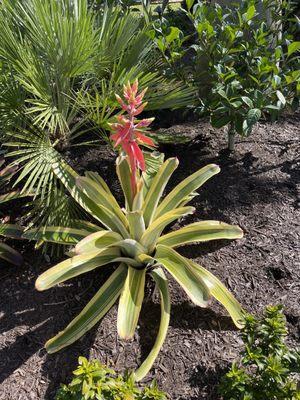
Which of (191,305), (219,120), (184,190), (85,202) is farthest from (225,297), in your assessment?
(219,120)

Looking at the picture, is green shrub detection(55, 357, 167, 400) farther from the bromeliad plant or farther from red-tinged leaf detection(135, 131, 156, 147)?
red-tinged leaf detection(135, 131, 156, 147)

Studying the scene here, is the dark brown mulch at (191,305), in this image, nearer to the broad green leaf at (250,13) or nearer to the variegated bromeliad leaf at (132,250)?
the variegated bromeliad leaf at (132,250)

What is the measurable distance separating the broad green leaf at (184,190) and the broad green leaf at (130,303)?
351 mm

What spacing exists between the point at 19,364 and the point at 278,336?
119cm

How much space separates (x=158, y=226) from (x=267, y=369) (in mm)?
775

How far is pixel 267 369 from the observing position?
169cm

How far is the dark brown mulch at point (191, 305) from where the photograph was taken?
6.70 feet

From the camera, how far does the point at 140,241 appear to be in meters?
2.20

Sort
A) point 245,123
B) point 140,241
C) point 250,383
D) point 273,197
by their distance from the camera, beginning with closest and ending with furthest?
point 250,383 → point 140,241 → point 245,123 → point 273,197

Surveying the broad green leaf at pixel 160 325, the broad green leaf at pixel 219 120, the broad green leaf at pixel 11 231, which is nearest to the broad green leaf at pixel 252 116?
the broad green leaf at pixel 219 120

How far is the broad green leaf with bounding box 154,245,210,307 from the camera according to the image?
1908mm

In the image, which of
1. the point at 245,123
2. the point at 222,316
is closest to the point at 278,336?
the point at 222,316

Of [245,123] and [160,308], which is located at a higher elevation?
[245,123]

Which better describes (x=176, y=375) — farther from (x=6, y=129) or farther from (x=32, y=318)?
(x=6, y=129)
